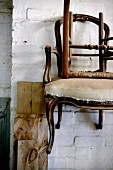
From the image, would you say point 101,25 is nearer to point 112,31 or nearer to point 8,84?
point 112,31

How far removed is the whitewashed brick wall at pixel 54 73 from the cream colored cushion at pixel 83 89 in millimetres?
516

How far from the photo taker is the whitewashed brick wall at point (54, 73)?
4.90 feet

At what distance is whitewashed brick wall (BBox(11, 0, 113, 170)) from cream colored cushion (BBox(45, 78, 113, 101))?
20.3 inches

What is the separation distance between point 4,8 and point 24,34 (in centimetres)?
32

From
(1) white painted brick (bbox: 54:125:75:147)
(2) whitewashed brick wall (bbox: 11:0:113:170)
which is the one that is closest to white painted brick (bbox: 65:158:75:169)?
(2) whitewashed brick wall (bbox: 11:0:113:170)

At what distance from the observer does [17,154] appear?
1.33m

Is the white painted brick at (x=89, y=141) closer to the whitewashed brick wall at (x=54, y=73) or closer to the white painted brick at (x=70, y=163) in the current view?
the whitewashed brick wall at (x=54, y=73)

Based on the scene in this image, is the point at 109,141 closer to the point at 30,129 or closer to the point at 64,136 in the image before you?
the point at 64,136

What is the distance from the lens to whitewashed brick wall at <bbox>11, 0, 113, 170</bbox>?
4.90ft

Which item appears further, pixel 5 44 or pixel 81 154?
pixel 5 44

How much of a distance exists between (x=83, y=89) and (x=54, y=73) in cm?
59

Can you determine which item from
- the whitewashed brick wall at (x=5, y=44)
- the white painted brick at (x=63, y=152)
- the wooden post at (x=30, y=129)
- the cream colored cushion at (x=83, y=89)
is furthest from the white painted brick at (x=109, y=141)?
the whitewashed brick wall at (x=5, y=44)

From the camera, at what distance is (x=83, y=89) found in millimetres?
943

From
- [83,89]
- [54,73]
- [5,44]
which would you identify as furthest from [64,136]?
[5,44]
